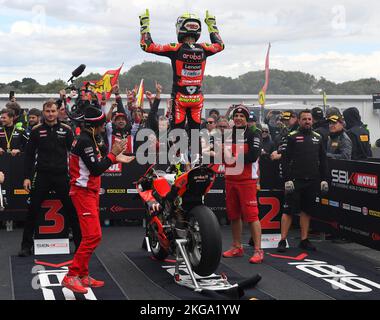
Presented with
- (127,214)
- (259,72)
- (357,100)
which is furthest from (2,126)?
(259,72)

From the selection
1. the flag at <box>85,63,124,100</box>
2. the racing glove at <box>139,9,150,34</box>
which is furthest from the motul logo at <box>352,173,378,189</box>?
the flag at <box>85,63,124,100</box>

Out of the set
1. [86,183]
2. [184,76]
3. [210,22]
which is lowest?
[86,183]

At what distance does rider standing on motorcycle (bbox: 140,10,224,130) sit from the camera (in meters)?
8.54

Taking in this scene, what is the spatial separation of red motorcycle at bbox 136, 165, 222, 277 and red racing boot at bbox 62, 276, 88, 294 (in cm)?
108

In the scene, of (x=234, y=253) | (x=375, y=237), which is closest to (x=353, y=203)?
(x=375, y=237)

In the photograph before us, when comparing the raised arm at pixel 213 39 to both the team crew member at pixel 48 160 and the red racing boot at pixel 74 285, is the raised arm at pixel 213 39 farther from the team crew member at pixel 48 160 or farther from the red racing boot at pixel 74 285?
the red racing boot at pixel 74 285

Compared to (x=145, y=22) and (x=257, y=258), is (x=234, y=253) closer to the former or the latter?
(x=257, y=258)

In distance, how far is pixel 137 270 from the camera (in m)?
7.59

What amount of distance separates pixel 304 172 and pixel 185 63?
7.30 feet

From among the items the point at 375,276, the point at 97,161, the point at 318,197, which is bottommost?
the point at 375,276
